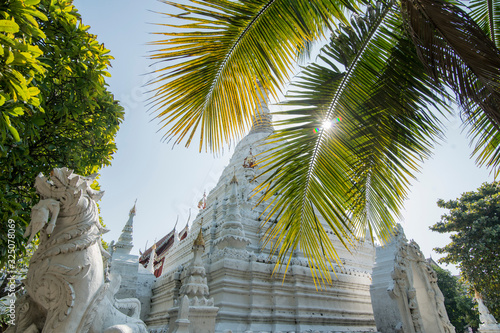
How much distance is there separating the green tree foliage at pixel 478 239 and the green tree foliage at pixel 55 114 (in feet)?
59.0

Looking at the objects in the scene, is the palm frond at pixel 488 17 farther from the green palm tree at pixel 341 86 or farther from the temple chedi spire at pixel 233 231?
the temple chedi spire at pixel 233 231

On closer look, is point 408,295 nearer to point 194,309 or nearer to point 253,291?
point 253,291

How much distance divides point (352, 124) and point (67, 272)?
11.3 feet

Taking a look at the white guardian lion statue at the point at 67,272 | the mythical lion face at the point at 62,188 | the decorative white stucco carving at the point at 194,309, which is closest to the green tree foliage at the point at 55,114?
the mythical lion face at the point at 62,188

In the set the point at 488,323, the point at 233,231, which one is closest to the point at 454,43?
the point at 233,231

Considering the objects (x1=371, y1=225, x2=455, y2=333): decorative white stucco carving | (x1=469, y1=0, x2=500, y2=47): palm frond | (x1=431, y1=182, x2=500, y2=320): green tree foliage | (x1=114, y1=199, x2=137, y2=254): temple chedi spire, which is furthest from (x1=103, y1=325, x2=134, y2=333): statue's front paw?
(x1=431, y1=182, x2=500, y2=320): green tree foliage

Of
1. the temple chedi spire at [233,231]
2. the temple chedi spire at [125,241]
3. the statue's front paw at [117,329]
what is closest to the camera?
the statue's front paw at [117,329]

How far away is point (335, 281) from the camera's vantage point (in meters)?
11.1

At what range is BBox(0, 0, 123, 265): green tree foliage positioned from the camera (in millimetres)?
3494

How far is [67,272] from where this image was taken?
106 inches

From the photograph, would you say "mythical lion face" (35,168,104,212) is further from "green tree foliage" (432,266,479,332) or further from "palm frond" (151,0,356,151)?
"green tree foliage" (432,266,479,332)

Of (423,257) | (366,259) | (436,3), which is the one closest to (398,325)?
(423,257)

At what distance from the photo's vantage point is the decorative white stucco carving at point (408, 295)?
7.38 meters

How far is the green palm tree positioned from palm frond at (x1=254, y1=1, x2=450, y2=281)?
1 cm
